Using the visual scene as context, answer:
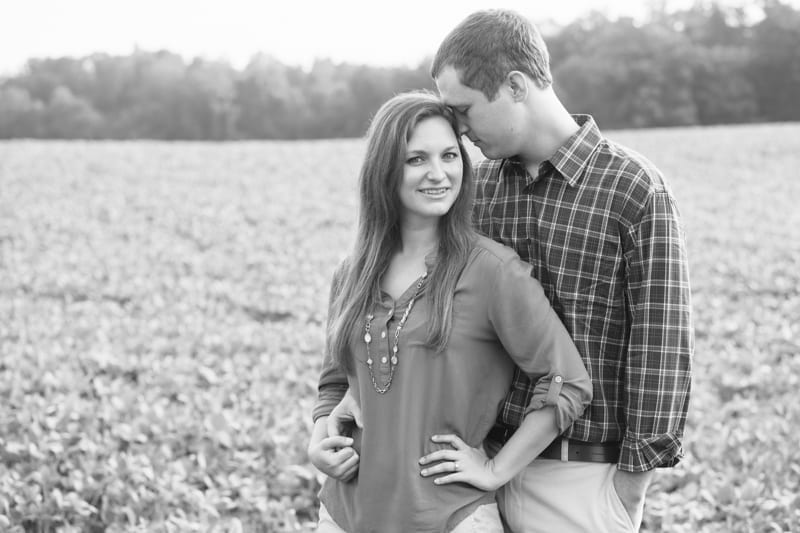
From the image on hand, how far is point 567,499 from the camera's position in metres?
2.47

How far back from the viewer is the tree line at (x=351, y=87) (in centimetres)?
4128

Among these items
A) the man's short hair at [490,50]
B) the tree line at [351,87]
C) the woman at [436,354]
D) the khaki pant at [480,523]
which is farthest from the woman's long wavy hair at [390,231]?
the tree line at [351,87]

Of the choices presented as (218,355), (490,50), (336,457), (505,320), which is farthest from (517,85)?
(218,355)

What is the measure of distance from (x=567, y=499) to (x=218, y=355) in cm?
458

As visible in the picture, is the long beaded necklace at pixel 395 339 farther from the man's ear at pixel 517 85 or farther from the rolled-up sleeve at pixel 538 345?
the man's ear at pixel 517 85

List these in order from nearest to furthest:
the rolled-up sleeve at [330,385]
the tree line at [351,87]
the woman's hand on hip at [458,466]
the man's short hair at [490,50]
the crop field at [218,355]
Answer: the woman's hand on hip at [458,466], the man's short hair at [490,50], the rolled-up sleeve at [330,385], the crop field at [218,355], the tree line at [351,87]

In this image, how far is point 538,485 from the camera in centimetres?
252

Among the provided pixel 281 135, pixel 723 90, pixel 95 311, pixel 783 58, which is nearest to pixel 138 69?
pixel 281 135

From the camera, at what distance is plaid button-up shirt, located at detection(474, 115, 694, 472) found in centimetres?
236

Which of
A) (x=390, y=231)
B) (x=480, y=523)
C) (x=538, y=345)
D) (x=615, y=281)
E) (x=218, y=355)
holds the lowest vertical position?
(x=218, y=355)

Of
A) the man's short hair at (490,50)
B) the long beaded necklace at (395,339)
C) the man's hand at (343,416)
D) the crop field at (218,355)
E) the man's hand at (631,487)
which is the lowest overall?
the crop field at (218,355)

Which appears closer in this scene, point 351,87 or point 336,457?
point 336,457

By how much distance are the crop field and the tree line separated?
29234mm

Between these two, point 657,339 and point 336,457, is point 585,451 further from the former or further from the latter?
point 336,457
